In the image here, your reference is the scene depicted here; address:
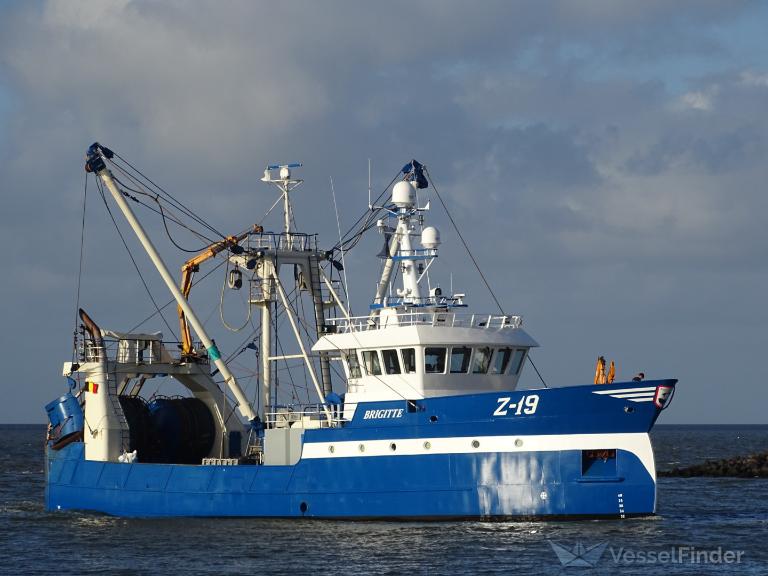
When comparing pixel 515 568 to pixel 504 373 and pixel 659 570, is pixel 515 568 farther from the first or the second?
pixel 504 373

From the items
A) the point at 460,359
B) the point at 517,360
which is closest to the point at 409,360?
the point at 460,359

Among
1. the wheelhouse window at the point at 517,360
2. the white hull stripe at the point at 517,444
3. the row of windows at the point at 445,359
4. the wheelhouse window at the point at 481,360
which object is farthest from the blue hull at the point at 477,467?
the wheelhouse window at the point at 517,360

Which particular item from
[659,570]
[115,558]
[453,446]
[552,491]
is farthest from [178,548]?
[659,570]

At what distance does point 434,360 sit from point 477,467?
3.61 meters

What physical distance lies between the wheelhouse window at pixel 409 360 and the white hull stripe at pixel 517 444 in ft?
7.57

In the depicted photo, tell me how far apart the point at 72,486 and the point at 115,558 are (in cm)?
1016

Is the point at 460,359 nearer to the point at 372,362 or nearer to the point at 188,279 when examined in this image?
the point at 372,362

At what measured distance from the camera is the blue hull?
3162cm

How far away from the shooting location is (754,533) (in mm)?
34281

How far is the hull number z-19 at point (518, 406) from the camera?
1249 inches

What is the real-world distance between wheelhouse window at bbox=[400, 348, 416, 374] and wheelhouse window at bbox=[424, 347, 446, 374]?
14.2 inches

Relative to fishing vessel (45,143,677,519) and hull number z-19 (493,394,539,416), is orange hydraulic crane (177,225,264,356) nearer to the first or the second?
fishing vessel (45,143,677,519)

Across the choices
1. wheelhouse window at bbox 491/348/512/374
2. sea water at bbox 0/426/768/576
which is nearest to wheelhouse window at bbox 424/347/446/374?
wheelhouse window at bbox 491/348/512/374

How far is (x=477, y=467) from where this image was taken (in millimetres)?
32219
